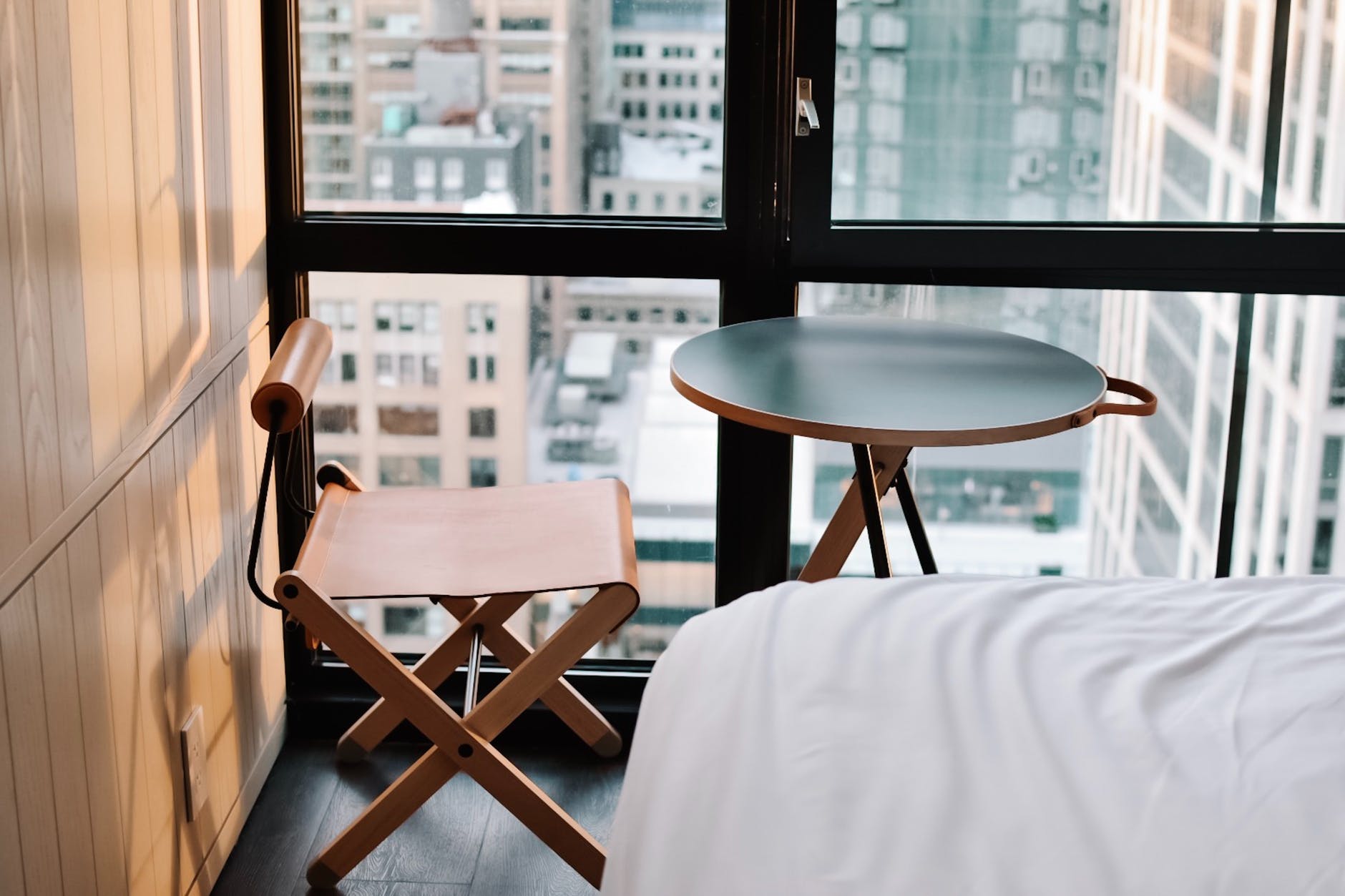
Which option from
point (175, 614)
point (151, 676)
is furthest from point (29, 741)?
point (175, 614)

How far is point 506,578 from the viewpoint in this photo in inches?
85.4

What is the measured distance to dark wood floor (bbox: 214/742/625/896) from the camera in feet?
Answer: 7.66

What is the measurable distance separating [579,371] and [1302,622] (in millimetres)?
1528

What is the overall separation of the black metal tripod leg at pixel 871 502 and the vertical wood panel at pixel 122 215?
1019 mm

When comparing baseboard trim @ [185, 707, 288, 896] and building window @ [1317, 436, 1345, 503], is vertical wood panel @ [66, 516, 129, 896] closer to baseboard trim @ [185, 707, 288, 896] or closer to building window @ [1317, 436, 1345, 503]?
baseboard trim @ [185, 707, 288, 896]

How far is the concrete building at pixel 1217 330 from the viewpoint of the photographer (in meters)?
2.50

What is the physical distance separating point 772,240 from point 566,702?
0.94m

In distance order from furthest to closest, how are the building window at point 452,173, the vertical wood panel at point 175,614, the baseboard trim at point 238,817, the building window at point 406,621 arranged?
the building window at point 406,621, the building window at point 452,173, the baseboard trim at point 238,817, the vertical wood panel at point 175,614

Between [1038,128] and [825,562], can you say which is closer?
[825,562]

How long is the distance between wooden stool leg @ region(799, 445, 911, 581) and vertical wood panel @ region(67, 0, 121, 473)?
1.12m

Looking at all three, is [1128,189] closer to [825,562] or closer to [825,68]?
[825,68]

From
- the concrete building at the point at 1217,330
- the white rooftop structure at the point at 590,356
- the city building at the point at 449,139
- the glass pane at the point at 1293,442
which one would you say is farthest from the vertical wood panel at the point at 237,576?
the glass pane at the point at 1293,442

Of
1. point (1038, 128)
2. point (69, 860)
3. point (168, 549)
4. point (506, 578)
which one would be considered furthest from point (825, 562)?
point (69, 860)

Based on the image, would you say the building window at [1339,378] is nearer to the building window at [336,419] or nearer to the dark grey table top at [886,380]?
the dark grey table top at [886,380]
